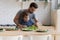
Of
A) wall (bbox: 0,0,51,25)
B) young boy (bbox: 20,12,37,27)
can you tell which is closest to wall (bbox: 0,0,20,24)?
wall (bbox: 0,0,51,25)

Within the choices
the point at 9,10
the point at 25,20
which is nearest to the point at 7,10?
the point at 9,10

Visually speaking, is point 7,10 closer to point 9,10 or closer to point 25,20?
point 9,10

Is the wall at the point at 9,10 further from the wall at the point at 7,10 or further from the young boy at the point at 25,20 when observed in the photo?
the young boy at the point at 25,20

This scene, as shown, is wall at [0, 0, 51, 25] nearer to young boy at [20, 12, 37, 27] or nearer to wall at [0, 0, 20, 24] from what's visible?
wall at [0, 0, 20, 24]

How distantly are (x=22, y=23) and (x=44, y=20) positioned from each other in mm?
1402

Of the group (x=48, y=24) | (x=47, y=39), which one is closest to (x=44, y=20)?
(x=48, y=24)

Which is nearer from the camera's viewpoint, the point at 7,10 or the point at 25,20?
the point at 25,20

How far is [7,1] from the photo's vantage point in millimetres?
4461

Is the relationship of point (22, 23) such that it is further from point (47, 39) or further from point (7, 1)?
point (7, 1)

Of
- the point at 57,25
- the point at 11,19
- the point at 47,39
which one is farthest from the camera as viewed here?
the point at 11,19

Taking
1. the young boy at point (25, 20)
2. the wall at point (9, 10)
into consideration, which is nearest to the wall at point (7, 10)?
the wall at point (9, 10)

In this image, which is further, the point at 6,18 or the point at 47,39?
the point at 6,18

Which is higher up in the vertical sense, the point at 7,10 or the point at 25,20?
the point at 7,10

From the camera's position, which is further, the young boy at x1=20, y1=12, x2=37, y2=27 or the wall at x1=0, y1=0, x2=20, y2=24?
the wall at x1=0, y1=0, x2=20, y2=24
